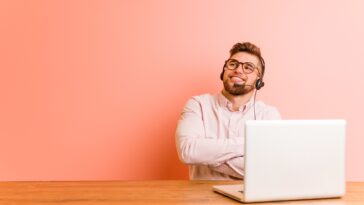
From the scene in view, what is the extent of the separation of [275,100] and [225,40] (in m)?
0.51

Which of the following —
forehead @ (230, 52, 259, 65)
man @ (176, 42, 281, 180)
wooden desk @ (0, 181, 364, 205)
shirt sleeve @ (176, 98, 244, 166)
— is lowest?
wooden desk @ (0, 181, 364, 205)

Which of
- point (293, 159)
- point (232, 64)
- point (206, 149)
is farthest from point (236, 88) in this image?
point (293, 159)

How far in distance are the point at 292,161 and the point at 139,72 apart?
5.11ft

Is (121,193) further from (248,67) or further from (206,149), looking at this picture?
(248,67)

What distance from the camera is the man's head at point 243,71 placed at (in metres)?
2.54

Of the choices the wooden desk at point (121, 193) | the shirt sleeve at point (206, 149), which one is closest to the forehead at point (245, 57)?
the shirt sleeve at point (206, 149)

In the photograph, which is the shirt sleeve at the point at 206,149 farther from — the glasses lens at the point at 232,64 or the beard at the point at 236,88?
the glasses lens at the point at 232,64

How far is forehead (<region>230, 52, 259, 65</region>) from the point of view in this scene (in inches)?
102

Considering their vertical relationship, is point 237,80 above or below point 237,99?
above

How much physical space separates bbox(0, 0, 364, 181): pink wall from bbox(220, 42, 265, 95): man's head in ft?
1.16

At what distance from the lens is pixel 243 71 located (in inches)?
101

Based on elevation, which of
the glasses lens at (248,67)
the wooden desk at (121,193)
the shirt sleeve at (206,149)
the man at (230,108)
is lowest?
the wooden desk at (121,193)

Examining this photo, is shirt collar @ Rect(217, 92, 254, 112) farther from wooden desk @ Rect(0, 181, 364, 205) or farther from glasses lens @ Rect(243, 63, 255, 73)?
wooden desk @ Rect(0, 181, 364, 205)

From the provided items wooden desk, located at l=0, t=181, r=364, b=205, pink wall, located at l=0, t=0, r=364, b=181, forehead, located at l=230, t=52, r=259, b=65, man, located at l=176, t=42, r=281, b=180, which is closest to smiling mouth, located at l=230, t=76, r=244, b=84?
man, located at l=176, t=42, r=281, b=180
